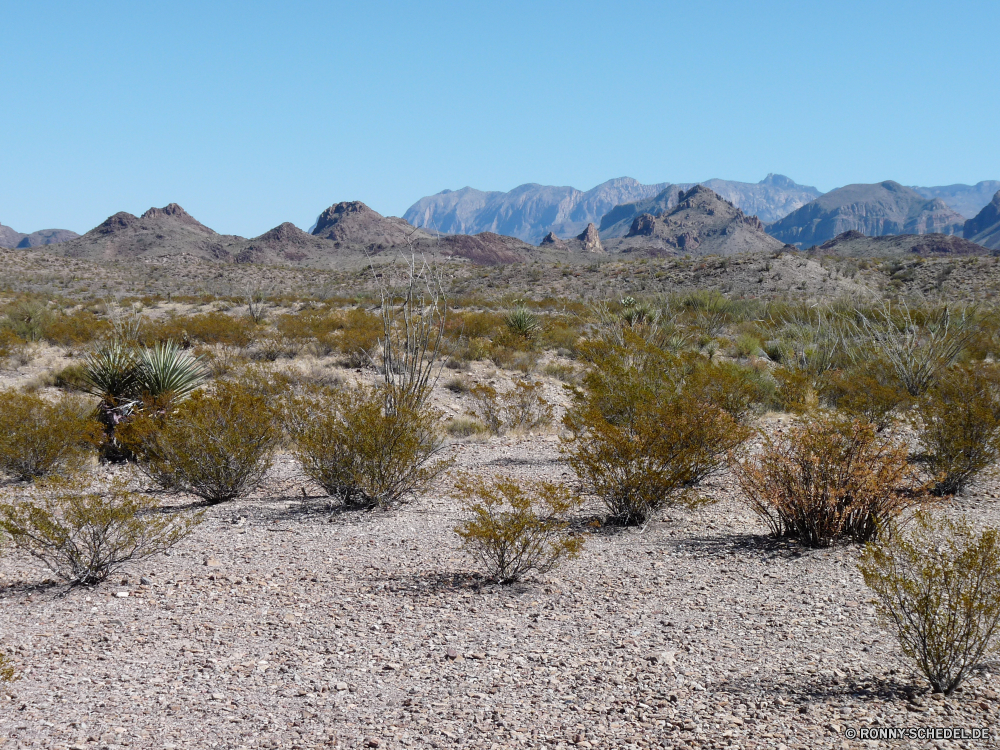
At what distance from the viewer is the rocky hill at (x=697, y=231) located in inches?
5007

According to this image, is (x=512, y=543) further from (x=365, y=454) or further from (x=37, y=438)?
(x=37, y=438)

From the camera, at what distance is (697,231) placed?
140 m

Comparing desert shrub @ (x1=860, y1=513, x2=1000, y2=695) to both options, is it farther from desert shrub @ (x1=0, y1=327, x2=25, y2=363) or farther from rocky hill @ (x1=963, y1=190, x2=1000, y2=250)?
rocky hill @ (x1=963, y1=190, x2=1000, y2=250)

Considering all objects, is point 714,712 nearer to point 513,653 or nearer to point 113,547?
point 513,653

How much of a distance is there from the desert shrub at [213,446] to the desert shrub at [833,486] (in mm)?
5349

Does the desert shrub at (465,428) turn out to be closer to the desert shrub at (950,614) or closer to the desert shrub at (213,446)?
the desert shrub at (213,446)

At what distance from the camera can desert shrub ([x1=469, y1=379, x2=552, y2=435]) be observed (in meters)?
12.4

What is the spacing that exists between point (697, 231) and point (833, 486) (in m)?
142

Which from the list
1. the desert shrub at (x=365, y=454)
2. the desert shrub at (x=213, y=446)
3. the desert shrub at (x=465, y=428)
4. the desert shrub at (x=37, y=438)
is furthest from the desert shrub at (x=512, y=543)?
the desert shrub at (x=465, y=428)

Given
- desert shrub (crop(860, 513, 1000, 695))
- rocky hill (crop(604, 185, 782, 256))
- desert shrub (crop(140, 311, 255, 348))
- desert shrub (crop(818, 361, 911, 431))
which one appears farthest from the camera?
rocky hill (crop(604, 185, 782, 256))

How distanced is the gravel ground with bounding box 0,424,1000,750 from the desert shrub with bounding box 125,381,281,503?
4.16 ft

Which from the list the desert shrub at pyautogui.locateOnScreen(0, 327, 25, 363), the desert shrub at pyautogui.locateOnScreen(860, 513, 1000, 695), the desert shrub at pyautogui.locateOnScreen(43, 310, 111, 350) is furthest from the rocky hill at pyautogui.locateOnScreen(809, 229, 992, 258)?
the desert shrub at pyautogui.locateOnScreen(860, 513, 1000, 695)

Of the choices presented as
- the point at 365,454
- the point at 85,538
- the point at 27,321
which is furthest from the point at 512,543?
the point at 27,321

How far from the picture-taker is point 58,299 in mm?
32312
